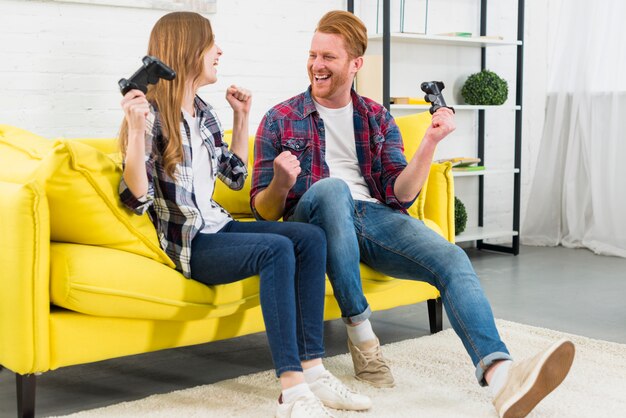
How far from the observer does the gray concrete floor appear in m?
2.45

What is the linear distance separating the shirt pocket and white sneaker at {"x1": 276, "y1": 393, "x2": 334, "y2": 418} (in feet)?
2.59

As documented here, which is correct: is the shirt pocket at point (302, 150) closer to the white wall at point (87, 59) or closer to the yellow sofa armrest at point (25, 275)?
the yellow sofa armrest at point (25, 275)

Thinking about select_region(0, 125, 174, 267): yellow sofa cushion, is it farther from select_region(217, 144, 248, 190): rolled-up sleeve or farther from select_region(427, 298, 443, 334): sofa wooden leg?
select_region(427, 298, 443, 334): sofa wooden leg

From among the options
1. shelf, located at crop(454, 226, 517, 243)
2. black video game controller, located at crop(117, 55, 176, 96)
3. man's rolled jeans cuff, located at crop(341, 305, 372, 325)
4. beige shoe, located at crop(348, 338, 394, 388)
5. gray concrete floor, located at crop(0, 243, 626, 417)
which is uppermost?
black video game controller, located at crop(117, 55, 176, 96)

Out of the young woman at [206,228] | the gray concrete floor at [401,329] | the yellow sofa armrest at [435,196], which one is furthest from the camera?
the yellow sofa armrest at [435,196]

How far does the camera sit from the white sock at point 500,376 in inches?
83.0

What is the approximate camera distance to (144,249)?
226 cm

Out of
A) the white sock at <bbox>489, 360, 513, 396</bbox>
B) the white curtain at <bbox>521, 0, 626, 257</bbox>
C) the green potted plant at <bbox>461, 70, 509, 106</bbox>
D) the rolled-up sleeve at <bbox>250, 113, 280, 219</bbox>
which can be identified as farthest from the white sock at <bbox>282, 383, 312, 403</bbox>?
the white curtain at <bbox>521, 0, 626, 257</bbox>

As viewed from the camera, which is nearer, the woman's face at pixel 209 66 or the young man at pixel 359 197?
the young man at pixel 359 197

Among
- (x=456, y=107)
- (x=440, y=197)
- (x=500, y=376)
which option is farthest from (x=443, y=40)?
(x=500, y=376)

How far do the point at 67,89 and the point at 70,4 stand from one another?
33 centimetres

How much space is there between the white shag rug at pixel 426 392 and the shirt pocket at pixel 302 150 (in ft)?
1.99

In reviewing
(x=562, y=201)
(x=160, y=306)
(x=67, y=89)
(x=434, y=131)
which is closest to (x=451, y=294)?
(x=434, y=131)

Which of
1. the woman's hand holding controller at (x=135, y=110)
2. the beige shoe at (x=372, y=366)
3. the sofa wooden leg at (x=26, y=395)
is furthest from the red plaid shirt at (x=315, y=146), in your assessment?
the sofa wooden leg at (x=26, y=395)
